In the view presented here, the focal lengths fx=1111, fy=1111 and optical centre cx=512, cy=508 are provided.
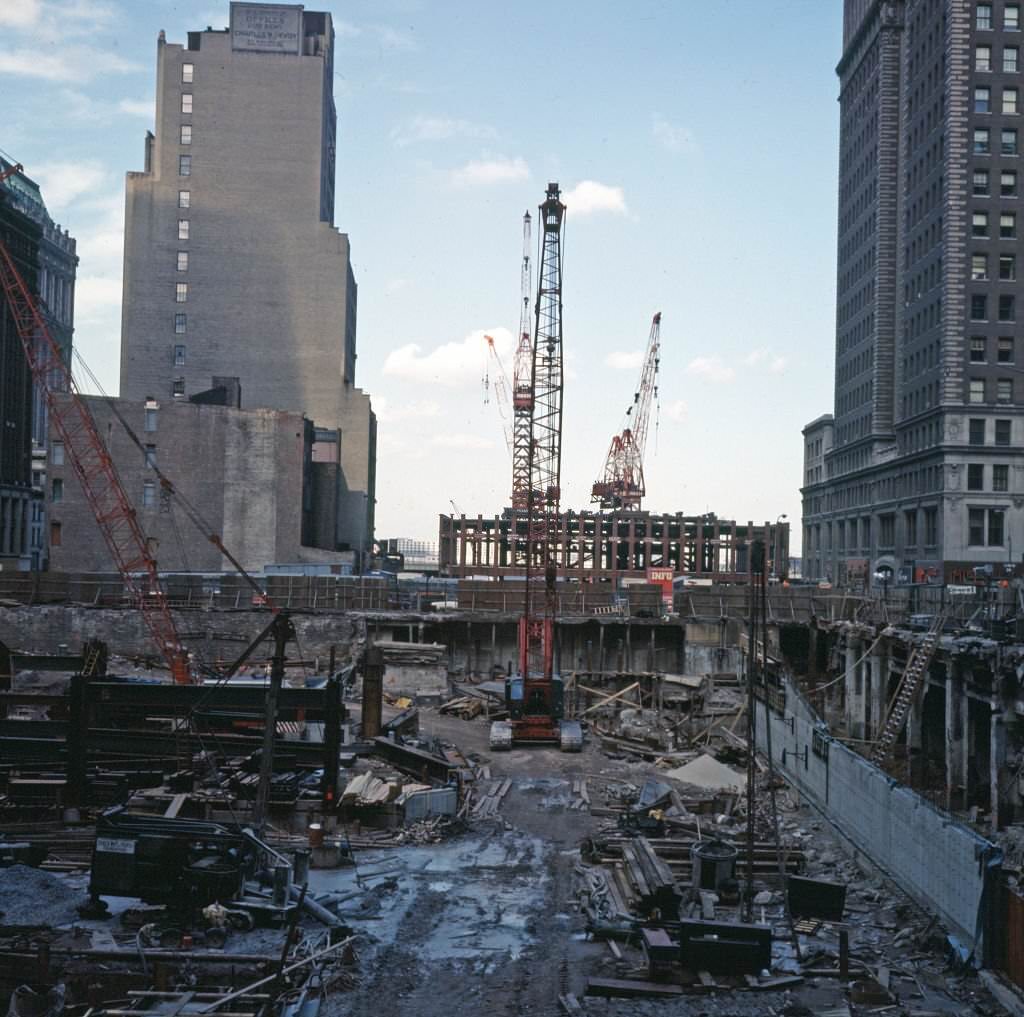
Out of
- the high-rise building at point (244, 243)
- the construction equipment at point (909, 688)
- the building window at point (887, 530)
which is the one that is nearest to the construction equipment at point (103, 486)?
the high-rise building at point (244, 243)

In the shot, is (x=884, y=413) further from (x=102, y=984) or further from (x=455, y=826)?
(x=102, y=984)

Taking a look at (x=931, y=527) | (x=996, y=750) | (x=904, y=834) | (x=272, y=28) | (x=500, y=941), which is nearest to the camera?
(x=500, y=941)

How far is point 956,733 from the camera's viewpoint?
106ft

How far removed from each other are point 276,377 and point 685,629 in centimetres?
6135

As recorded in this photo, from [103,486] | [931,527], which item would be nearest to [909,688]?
[931,527]

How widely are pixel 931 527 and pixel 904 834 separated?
63.7 metres

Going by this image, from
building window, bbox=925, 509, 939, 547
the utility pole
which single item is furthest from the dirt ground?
building window, bbox=925, 509, 939, 547

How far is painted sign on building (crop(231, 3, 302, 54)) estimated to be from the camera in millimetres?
110375

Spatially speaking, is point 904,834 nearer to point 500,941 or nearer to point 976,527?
point 500,941

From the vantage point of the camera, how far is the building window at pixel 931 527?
79.5 m

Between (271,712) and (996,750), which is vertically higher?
(271,712)

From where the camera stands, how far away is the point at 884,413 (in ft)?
315

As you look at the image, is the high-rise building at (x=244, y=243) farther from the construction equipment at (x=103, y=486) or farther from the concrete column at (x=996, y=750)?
the concrete column at (x=996, y=750)

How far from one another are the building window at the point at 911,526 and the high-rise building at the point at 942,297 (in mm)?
152
